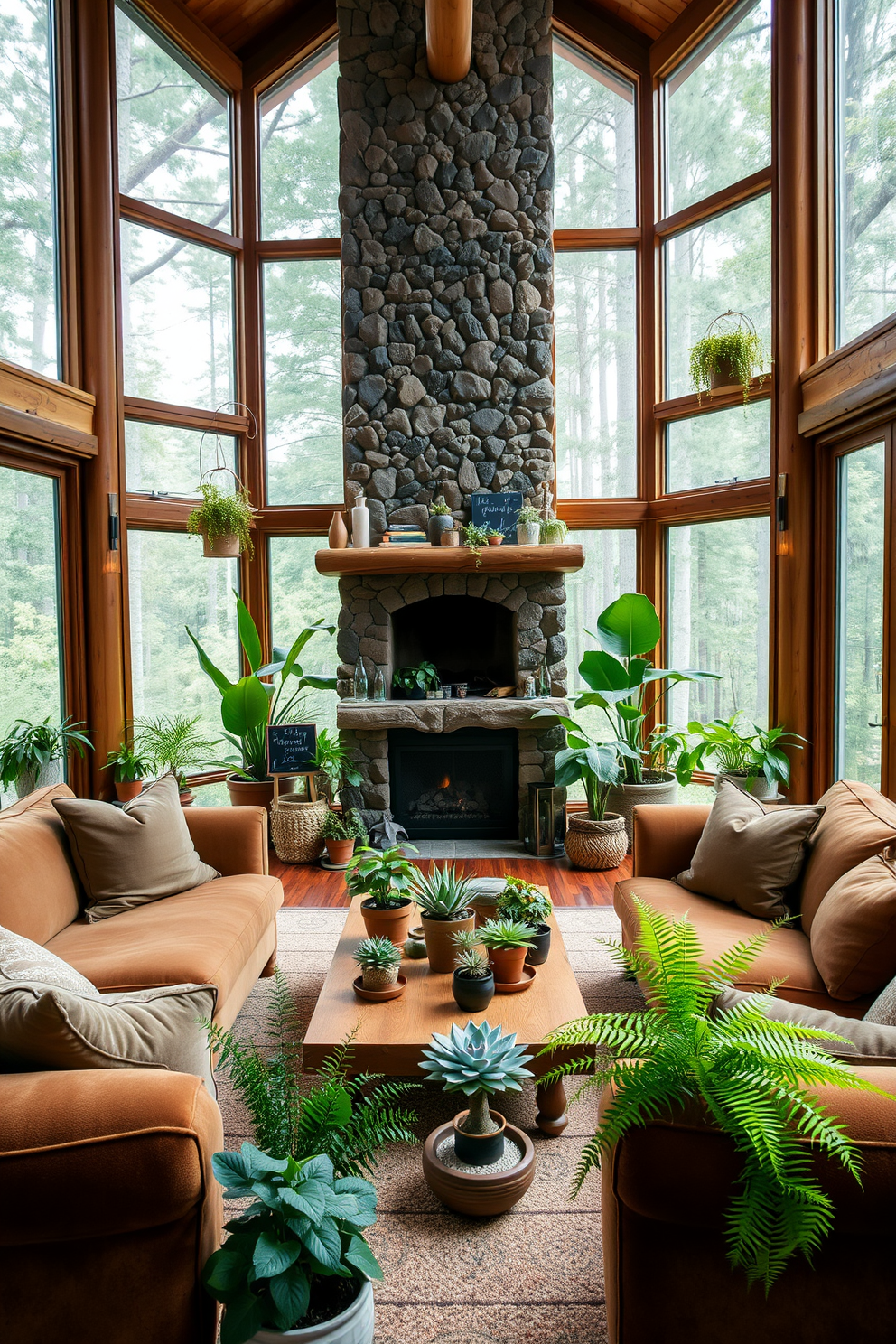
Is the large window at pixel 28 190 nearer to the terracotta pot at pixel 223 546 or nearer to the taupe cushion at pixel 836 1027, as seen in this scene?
the terracotta pot at pixel 223 546

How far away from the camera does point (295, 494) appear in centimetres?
570

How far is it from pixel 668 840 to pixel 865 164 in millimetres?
3069

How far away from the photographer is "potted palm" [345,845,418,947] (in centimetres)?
263

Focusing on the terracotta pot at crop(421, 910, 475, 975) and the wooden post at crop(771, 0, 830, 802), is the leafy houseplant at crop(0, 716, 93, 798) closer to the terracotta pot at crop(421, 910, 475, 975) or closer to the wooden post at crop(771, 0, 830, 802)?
the terracotta pot at crop(421, 910, 475, 975)

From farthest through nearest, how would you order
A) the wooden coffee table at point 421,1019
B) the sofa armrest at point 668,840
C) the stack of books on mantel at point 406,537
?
the stack of books on mantel at point 406,537 < the sofa armrest at point 668,840 < the wooden coffee table at point 421,1019

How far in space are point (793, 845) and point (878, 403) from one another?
199 cm

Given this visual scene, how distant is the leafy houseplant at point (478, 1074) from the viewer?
5.89 ft

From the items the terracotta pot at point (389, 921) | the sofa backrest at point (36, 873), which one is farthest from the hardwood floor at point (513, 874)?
the sofa backrest at point (36, 873)

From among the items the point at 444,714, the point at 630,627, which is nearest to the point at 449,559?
the point at 444,714

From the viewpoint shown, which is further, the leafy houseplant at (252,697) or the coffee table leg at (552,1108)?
the leafy houseplant at (252,697)

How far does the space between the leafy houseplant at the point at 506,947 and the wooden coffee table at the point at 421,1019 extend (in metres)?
0.06

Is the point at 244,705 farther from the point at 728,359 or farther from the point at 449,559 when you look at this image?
the point at 728,359

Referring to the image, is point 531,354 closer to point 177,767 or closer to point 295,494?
point 295,494

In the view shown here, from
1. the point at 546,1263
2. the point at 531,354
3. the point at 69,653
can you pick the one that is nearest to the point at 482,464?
the point at 531,354
